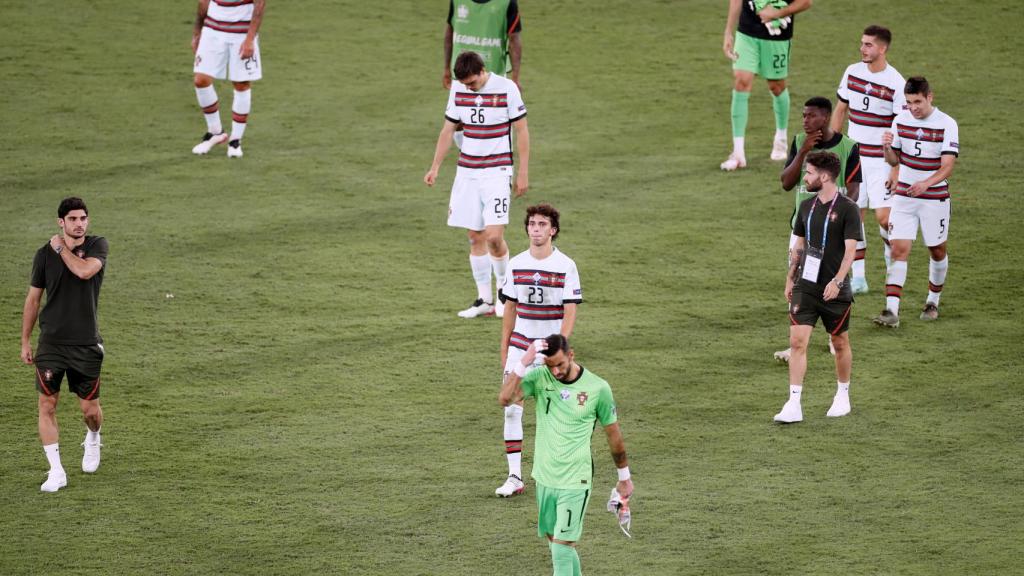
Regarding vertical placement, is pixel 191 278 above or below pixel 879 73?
below

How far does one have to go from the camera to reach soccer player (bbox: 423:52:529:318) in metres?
11.5

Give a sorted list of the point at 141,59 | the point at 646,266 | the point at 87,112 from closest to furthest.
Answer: the point at 646,266 → the point at 87,112 → the point at 141,59

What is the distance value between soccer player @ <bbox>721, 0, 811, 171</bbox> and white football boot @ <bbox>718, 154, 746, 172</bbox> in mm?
219

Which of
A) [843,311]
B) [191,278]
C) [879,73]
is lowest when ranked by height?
[191,278]

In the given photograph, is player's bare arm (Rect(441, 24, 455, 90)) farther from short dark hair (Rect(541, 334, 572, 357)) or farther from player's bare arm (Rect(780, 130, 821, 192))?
short dark hair (Rect(541, 334, 572, 357))

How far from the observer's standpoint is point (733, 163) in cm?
1549

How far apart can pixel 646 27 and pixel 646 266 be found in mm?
7851

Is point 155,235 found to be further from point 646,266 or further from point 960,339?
point 960,339

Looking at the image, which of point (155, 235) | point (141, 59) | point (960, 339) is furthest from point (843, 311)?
point (141, 59)

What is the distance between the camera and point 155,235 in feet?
45.5

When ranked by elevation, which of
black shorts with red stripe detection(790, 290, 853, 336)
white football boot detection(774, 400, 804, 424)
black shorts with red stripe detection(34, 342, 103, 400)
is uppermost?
black shorts with red stripe detection(790, 290, 853, 336)

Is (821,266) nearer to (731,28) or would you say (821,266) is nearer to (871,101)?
(871,101)

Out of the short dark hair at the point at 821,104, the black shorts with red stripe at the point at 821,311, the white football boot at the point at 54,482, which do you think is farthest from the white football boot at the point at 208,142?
the black shorts with red stripe at the point at 821,311

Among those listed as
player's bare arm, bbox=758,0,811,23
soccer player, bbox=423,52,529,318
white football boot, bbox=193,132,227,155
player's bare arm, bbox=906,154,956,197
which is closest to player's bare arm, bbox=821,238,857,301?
player's bare arm, bbox=906,154,956,197
